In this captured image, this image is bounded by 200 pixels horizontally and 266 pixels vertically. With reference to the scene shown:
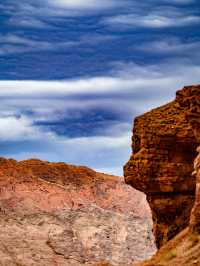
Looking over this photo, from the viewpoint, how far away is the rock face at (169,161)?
32066 millimetres

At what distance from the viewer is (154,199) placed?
111ft

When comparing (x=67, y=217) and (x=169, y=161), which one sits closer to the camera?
(x=169, y=161)

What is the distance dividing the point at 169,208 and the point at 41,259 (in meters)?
36.4

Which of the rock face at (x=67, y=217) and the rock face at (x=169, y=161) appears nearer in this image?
the rock face at (x=169, y=161)

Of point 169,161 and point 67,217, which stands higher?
point 169,161

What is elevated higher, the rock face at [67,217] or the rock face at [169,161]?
the rock face at [169,161]

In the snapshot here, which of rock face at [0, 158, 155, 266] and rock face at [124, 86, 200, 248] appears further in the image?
rock face at [0, 158, 155, 266]

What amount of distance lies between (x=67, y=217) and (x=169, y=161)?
4788 centimetres

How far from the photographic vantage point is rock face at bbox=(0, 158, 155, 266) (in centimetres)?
7069

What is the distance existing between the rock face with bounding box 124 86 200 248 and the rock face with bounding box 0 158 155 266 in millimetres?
33635

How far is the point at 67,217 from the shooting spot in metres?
79.2

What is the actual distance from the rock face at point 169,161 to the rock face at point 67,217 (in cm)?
3364

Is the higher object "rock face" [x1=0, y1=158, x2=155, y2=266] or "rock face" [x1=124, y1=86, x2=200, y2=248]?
"rock face" [x1=124, y1=86, x2=200, y2=248]

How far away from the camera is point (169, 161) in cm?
3250
